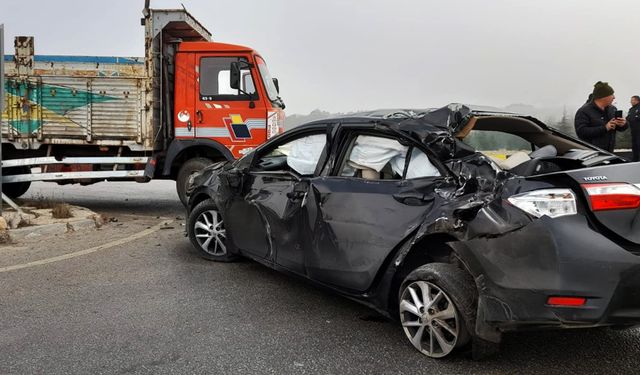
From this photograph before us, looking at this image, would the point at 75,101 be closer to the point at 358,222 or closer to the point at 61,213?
the point at 61,213

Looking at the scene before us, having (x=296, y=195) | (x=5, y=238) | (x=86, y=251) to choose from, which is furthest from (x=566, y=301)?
(x=5, y=238)

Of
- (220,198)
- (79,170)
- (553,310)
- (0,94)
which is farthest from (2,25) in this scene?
(553,310)

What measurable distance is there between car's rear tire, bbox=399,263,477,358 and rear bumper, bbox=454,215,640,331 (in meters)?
0.16

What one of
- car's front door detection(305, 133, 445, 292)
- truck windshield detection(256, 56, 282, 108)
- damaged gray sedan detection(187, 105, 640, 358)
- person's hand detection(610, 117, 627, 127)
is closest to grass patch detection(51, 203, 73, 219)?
truck windshield detection(256, 56, 282, 108)

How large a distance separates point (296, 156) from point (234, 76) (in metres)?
4.03

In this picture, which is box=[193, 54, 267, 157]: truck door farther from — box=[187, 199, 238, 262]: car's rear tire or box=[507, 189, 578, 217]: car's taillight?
box=[507, 189, 578, 217]: car's taillight

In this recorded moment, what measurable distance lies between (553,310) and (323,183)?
1675 mm

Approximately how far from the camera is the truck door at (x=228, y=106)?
26.2 feet

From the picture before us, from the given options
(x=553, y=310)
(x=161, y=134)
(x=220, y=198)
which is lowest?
(x=553, y=310)

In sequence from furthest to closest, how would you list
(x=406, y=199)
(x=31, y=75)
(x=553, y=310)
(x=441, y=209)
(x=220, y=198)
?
(x=31, y=75) → (x=220, y=198) → (x=406, y=199) → (x=441, y=209) → (x=553, y=310)

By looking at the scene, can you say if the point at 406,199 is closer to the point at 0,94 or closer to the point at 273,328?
the point at 273,328

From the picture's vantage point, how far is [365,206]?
332 centimetres

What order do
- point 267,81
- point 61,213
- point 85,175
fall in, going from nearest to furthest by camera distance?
point 61,213 → point 267,81 → point 85,175

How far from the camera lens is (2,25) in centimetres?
675
